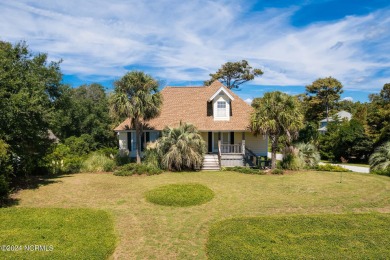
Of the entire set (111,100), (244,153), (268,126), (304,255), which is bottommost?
(304,255)

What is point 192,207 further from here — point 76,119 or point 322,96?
point 322,96

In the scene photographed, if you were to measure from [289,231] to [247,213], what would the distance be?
7.11ft

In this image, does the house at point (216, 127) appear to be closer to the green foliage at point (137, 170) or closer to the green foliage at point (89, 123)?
the green foliage at point (137, 170)

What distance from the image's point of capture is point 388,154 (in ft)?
62.9

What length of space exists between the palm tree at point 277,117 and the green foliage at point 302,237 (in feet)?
30.4

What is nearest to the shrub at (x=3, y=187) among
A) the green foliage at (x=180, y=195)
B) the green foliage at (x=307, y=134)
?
the green foliage at (x=180, y=195)

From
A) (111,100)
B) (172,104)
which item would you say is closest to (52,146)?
(111,100)

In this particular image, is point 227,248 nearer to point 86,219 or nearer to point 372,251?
point 372,251

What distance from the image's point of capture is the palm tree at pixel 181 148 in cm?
1888

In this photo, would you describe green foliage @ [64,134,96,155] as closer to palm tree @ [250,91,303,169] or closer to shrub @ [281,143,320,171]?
palm tree @ [250,91,303,169]

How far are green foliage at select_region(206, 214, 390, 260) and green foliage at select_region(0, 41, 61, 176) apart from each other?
37.0 ft

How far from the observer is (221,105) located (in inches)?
902

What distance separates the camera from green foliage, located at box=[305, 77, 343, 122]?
150 ft

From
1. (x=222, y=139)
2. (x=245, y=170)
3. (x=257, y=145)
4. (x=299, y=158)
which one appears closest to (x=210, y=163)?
(x=245, y=170)
